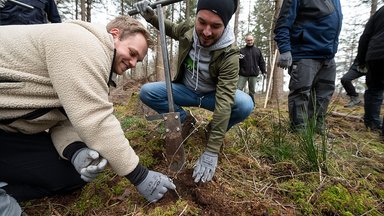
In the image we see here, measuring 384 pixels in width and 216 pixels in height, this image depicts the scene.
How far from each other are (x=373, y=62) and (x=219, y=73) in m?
2.42

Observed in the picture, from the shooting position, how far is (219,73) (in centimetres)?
220

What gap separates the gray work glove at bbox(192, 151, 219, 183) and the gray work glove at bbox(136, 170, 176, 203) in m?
0.30

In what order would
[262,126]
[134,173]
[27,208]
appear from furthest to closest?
1. [262,126]
2. [27,208]
3. [134,173]

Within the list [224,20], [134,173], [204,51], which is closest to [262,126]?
[204,51]

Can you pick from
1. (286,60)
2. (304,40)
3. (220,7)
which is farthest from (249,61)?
(220,7)

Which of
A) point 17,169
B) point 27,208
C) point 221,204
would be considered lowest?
point 27,208

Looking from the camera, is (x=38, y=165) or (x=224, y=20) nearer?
(x=38, y=165)

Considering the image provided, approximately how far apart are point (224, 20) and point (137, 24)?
28.3 inches

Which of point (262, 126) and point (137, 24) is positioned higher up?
point (137, 24)

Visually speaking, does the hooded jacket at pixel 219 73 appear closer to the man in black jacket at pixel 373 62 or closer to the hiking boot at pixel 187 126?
the hiking boot at pixel 187 126

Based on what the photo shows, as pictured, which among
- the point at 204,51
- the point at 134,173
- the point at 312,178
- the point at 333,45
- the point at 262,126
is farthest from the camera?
the point at 262,126

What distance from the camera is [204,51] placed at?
7.34 ft

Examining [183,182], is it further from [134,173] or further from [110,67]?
[110,67]

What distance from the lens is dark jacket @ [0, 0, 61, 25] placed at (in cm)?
296
